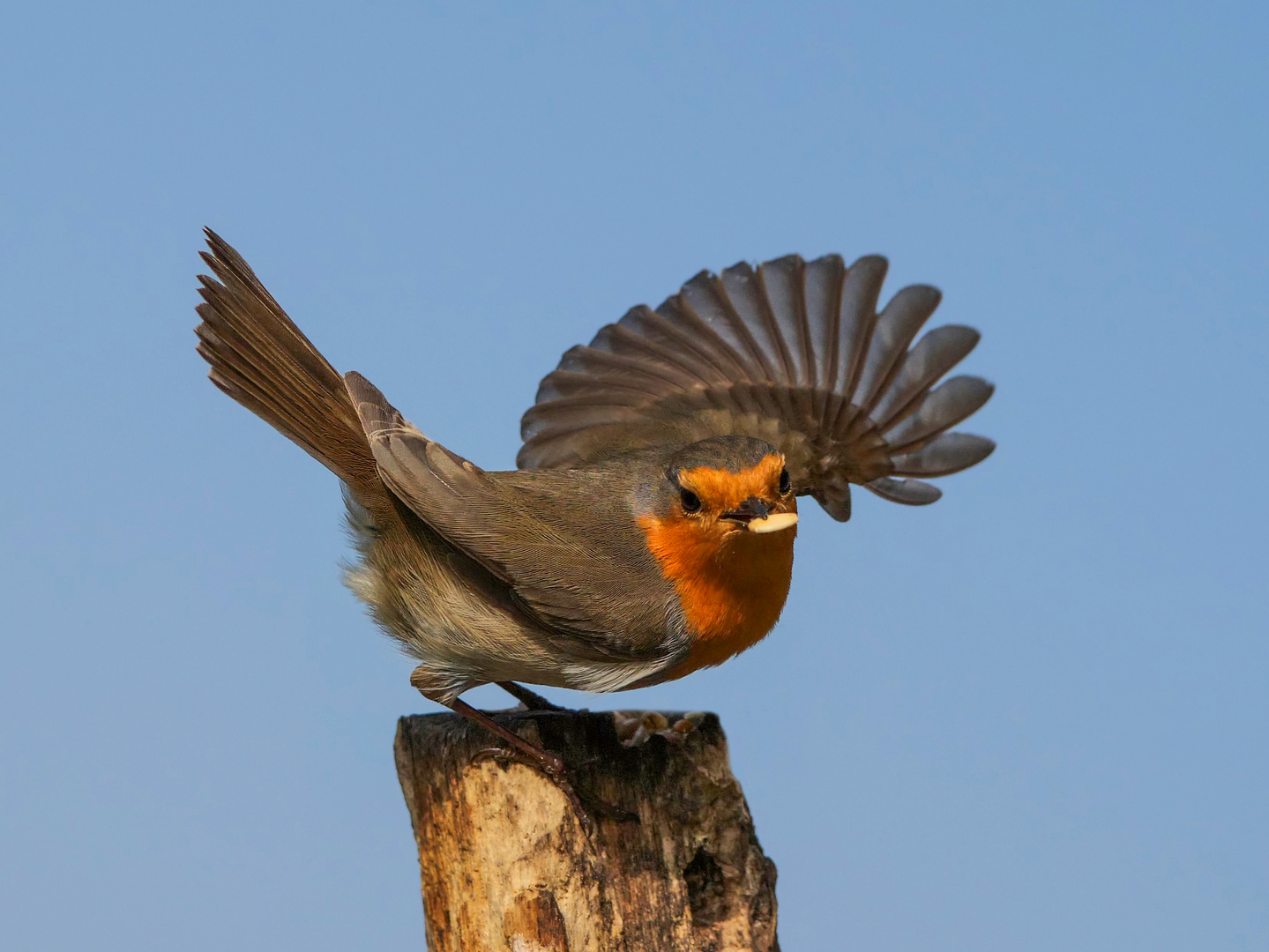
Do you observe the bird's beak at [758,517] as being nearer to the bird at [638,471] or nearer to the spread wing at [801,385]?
the bird at [638,471]

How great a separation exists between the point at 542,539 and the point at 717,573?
63 cm

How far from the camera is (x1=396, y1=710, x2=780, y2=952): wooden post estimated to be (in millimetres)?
4086

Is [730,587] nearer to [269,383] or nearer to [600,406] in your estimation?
[600,406]

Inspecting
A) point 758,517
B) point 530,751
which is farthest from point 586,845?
point 758,517

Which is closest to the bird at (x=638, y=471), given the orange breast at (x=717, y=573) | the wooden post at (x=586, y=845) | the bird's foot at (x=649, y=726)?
the orange breast at (x=717, y=573)

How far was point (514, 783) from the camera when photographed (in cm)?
422

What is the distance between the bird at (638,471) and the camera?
4.23 m

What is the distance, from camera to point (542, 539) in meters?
4.30

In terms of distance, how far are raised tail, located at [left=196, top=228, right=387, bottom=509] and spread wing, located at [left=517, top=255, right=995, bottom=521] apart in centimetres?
110

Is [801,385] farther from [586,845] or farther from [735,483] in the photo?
[586,845]

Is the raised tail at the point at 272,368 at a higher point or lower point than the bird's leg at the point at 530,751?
higher

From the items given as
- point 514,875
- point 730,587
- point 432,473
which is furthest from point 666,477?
point 514,875

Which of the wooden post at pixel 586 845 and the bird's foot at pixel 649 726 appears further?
the bird's foot at pixel 649 726

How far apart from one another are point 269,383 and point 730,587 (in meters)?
1.90
